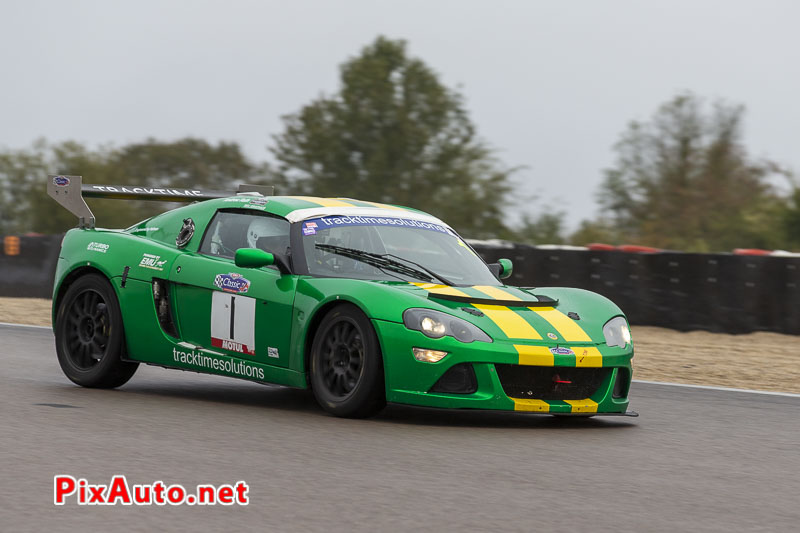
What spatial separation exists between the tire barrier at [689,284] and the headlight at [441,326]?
26.6ft

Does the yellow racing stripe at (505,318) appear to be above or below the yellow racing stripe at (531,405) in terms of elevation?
above

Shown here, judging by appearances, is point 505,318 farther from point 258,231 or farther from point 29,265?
point 29,265

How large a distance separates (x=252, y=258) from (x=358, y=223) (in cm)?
92

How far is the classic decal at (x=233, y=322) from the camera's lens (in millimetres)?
7438

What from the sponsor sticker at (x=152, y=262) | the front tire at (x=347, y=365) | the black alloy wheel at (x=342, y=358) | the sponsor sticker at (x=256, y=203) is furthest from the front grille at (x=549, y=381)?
the sponsor sticker at (x=152, y=262)

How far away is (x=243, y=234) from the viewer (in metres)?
7.96

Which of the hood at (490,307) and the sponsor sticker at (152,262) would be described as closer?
the hood at (490,307)

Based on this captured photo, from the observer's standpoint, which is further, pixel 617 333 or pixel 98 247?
pixel 98 247

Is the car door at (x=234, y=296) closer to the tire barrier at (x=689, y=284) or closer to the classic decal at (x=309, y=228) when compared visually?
the classic decal at (x=309, y=228)

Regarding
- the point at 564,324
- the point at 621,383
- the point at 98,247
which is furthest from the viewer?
the point at 98,247

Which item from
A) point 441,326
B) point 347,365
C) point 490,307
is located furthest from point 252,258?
point 490,307

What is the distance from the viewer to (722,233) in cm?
4197

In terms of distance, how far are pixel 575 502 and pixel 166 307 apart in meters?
3.92

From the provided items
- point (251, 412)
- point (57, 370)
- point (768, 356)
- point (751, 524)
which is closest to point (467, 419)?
→ point (251, 412)
